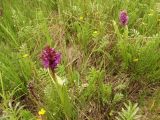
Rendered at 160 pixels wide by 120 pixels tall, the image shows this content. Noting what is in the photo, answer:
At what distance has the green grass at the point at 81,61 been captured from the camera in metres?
1.93

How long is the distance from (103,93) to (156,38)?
577mm

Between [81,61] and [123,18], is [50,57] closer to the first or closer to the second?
[81,61]

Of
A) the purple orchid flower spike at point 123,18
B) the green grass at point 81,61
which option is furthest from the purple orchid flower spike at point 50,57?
the purple orchid flower spike at point 123,18

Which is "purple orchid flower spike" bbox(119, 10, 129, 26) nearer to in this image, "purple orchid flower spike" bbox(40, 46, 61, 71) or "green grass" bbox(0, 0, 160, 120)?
"green grass" bbox(0, 0, 160, 120)

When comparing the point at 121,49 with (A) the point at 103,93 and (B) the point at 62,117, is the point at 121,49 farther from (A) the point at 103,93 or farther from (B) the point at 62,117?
(B) the point at 62,117

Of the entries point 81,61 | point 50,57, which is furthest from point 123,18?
point 50,57

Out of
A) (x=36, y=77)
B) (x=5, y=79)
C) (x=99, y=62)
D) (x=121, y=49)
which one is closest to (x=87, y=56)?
(x=99, y=62)

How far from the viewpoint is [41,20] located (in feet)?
8.50

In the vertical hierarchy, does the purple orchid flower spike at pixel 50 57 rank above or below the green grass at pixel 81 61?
above

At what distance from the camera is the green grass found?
1.93m

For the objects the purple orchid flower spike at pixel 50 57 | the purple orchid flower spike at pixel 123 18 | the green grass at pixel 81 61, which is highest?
the purple orchid flower spike at pixel 50 57

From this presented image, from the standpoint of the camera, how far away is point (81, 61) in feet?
7.73

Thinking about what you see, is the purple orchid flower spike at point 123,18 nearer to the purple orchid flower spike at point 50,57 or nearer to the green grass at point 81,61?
the green grass at point 81,61

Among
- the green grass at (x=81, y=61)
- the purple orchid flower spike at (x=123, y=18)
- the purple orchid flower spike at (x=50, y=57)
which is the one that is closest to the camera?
the purple orchid flower spike at (x=50, y=57)
